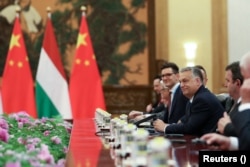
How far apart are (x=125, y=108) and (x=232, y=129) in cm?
868

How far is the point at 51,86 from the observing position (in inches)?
419

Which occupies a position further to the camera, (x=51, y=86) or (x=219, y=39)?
(x=219, y=39)

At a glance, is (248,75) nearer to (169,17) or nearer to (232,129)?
(232,129)

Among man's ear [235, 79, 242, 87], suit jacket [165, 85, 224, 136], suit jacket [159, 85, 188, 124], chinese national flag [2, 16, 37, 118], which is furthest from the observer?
chinese national flag [2, 16, 37, 118]

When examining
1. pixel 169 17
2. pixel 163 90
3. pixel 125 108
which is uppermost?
pixel 169 17

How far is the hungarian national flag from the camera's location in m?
10.4

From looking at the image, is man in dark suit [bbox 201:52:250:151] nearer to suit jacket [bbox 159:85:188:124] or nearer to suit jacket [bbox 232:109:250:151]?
suit jacket [bbox 232:109:250:151]

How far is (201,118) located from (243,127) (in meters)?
2.10

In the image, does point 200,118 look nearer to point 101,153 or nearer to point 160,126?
point 160,126

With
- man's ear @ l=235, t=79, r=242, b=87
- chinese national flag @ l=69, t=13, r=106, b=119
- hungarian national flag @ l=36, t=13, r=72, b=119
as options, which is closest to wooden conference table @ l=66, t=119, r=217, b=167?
man's ear @ l=235, t=79, r=242, b=87

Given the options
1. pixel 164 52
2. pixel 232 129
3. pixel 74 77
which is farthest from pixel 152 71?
pixel 232 129

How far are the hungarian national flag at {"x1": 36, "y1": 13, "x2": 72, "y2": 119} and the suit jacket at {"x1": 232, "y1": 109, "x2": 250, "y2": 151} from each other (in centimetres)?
721

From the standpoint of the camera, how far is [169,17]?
1325 centimetres

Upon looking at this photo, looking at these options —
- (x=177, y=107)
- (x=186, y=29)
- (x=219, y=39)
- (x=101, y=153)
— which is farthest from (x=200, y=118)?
(x=186, y=29)
